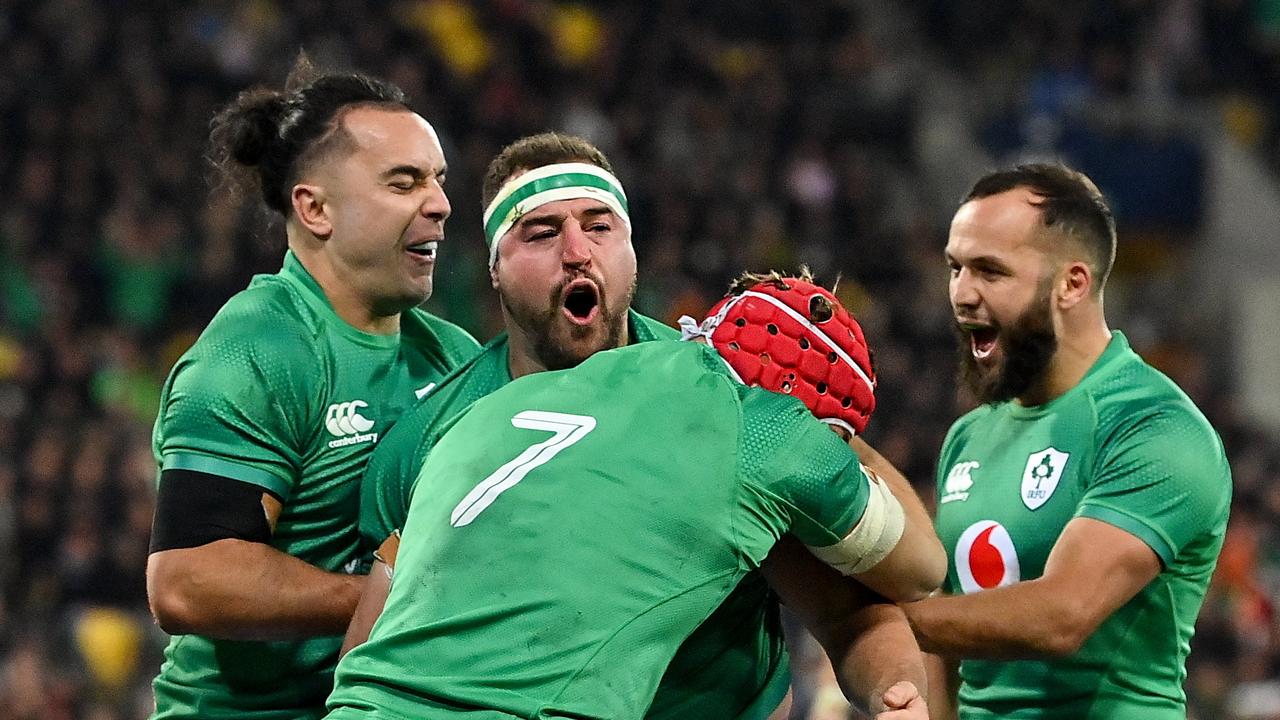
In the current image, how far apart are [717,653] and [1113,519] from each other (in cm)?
107

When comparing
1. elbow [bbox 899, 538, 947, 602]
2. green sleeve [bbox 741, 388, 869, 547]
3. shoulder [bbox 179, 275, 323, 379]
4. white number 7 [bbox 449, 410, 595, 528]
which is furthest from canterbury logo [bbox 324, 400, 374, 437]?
elbow [bbox 899, 538, 947, 602]

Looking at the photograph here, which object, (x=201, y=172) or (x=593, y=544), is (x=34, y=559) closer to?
(x=201, y=172)

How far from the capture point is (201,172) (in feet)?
42.2

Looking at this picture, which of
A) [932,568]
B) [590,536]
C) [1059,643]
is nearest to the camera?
[590,536]

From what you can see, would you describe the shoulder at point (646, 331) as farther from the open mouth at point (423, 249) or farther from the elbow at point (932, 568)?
the elbow at point (932, 568)

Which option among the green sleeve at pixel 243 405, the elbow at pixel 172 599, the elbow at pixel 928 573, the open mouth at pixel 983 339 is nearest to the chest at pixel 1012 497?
the open mouth at pixel 983 339

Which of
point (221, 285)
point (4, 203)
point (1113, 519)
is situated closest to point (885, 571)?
point (1113, 519)

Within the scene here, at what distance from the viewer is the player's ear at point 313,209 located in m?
4.21

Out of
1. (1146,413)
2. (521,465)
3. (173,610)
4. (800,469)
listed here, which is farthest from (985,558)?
(173,610)

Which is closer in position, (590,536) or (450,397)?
(590,536)

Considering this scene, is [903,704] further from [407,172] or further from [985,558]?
[407,172]

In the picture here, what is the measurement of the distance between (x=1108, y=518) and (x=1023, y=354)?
0.55 metres

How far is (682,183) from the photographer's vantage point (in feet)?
48.1

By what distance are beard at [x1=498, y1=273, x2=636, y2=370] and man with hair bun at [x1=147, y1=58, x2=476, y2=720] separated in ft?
1.60
